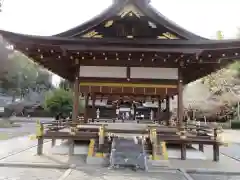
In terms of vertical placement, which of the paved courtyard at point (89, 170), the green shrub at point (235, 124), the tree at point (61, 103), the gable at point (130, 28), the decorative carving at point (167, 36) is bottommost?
the paved courtyard at point (89, 170)

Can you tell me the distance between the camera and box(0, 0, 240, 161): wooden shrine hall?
10344 mm

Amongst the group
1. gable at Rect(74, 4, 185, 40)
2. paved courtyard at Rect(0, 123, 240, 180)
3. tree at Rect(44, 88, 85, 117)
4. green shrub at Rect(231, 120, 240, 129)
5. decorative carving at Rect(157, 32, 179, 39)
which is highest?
gable at Rect(74, 4, 185, 40)

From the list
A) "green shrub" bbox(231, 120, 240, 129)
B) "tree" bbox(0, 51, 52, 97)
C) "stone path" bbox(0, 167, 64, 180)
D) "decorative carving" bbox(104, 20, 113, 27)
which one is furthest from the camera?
"tree" bbox(0, 51, 52, 97)

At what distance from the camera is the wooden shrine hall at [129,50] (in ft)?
33.9

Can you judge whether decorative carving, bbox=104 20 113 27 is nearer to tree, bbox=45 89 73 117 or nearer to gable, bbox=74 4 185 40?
gable, bbox=74 4 185 40

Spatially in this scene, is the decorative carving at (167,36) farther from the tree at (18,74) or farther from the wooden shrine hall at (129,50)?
the tree at (18,74)

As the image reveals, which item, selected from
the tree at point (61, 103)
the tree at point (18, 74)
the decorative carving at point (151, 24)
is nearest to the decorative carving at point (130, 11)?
the decorative carving at point (151, 24)

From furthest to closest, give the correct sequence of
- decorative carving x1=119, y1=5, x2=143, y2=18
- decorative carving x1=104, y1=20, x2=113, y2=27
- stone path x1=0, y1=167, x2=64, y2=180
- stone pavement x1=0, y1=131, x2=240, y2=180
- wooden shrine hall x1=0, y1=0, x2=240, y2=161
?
decorative carving x1=104, y1=20, x2=113, y2=27 → decorative carving x1=119, y1=5, x2=143, y2=18 → wooden shrine hall x1=0, y1=0, x2=240, y2=161 → stone pavement x1=0, y1=131, x2=240, y2=180 → stone path x1=0, y1=167, x2=64, y2=180

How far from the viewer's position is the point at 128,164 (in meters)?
9.27

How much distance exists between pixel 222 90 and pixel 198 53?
99.9ft

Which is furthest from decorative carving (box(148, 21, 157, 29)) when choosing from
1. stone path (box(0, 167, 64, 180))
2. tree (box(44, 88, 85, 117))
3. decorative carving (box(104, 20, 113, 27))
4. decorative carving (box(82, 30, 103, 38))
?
tree (box(44, 88, 85, 117))

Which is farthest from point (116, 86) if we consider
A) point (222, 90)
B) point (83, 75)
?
point (222, 90)

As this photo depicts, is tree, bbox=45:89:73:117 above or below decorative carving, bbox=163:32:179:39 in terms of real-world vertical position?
below

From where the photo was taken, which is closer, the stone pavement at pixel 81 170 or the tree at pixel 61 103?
the stone pavement at pixel 81 170
